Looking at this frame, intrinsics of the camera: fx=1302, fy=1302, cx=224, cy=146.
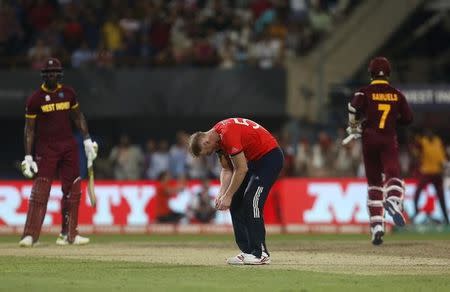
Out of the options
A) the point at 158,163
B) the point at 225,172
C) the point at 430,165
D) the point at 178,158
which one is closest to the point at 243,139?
the point at 225,172

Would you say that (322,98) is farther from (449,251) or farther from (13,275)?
(13,275)

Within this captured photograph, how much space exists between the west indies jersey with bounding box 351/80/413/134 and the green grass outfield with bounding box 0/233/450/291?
5.69ft

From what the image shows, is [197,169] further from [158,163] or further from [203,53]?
[203,53]

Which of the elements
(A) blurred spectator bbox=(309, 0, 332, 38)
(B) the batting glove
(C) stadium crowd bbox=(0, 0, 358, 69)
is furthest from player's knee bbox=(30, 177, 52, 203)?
(A) blurred spectator bbox=(309, 0, 332, 38)

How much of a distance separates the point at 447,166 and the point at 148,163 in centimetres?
668

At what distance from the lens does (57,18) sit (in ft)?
102

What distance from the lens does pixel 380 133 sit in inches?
723

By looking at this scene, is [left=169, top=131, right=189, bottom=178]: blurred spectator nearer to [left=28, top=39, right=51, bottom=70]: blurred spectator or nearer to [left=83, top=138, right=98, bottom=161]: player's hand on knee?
[left=28, top=39, right=51, bottom=70]: blurred spectator

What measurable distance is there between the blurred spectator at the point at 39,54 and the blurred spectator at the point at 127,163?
2766mm

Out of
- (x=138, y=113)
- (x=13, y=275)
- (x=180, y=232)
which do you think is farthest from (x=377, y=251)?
(x=138, y=113)

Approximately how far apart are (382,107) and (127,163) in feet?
39.0

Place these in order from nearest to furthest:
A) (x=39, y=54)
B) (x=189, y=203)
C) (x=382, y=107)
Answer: (x=382, y=107) → (x=189, y=203) → (x=39, y=54)

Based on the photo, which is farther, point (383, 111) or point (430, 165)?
point (430, 165)

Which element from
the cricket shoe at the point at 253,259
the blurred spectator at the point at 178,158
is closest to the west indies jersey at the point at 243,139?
the cricket shoe at the point at 253,259
